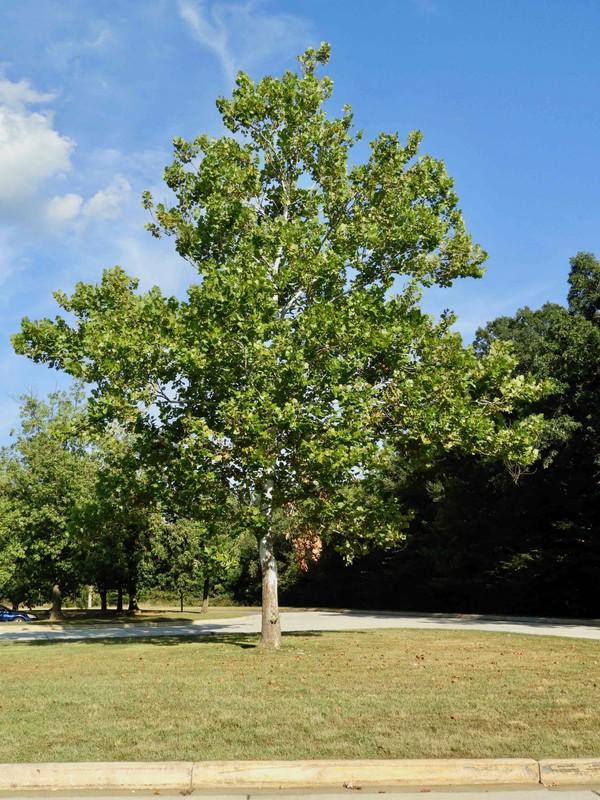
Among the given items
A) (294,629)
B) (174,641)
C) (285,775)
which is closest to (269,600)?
(174,641)

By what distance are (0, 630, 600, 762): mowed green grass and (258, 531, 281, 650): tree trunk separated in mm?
1147

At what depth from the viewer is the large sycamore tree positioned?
16.2 m

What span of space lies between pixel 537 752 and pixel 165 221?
58.1 feet

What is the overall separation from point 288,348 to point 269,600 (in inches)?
272

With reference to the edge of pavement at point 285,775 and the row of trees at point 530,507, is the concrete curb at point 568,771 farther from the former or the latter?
the row of trees at point 530,507

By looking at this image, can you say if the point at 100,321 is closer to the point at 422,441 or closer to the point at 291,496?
the point at 291,496

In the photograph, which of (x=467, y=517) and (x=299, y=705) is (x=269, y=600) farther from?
(x=467, y=517)

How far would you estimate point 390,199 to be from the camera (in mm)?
19656

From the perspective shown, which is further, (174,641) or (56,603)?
(56,603)

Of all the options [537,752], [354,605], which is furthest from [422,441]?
[354,605]

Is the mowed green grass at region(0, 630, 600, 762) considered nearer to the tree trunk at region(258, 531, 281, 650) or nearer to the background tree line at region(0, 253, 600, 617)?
the tree trunk at region(258, 531, 281, 650)

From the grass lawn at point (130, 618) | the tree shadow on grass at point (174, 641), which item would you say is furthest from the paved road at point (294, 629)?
the grass lawn at point (130, 618)

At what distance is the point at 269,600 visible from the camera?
1831cm

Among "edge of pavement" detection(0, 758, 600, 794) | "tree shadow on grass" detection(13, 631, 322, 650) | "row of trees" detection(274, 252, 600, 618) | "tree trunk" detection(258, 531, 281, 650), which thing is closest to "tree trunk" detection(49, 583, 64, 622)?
"tree shadow on grass" detection(13, 631, 322, 650)
